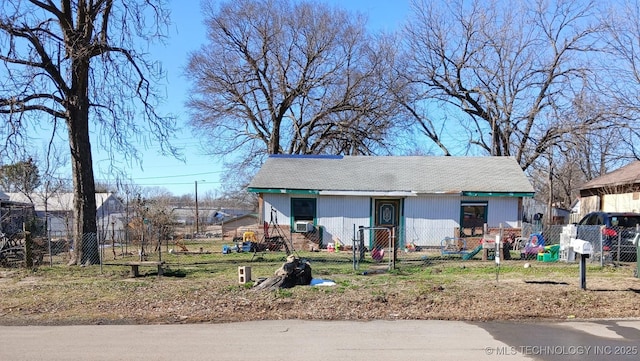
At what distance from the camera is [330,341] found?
6645 mm

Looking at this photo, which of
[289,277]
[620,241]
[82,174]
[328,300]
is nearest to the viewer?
[328,300]

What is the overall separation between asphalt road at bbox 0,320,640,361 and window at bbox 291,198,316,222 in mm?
14168

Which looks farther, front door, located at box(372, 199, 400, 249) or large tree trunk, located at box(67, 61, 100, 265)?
front door, located at box(372, 199, 400, 249)

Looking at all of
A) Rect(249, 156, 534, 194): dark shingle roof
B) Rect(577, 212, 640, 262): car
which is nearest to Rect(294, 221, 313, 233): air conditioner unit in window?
Rect(249, 156, 534, 194): dark shingle roof

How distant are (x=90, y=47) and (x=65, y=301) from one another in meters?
8.09

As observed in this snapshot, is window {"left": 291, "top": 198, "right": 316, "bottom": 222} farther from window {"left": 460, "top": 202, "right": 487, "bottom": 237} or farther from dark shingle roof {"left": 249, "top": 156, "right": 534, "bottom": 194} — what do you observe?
window {"left": 460, "top": 202, "right": 487, "bottom": 237}

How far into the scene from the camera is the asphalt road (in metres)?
6.07

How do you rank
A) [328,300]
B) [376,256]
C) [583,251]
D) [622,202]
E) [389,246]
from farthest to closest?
[622,202], [376,256], [389,246], [583,251], [328,300]

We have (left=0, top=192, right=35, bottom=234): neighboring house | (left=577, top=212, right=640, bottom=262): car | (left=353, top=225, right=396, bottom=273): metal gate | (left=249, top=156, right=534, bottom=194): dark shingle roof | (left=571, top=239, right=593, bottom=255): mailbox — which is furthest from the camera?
(left=249, top=156, right=534, bottom=194): dark shingle roof

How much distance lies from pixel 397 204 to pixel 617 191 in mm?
14025

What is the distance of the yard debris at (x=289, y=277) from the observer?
977 centimetres

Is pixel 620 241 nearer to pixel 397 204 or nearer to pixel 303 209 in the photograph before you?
pixel 397 204

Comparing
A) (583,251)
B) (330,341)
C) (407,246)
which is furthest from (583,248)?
(407,246)

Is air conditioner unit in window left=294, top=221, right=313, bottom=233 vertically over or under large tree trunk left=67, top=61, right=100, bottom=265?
under
